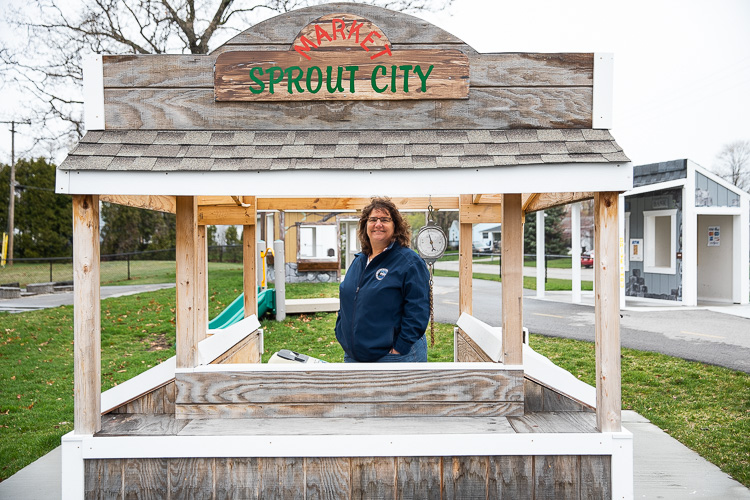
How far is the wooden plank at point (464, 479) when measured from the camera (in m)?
2.80

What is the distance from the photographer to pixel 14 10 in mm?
15266

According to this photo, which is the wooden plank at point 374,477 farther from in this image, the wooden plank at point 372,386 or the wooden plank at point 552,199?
the wooden plank at point 552,199

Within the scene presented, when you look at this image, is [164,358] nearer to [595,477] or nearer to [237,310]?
[237,310]

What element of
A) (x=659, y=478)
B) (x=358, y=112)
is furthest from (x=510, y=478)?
(x=358, y=112)

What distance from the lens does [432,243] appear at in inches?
251

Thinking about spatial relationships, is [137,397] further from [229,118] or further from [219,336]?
[229,118]

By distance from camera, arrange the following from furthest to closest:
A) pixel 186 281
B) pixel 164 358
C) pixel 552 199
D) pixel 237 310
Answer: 1. pixel 237 310
2. pixel 164 358
3. pixel 552 199
4. pixel 186 281

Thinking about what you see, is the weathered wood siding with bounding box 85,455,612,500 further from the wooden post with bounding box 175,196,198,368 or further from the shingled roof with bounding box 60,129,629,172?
the shingled roof with bounding box 60,129,629,172

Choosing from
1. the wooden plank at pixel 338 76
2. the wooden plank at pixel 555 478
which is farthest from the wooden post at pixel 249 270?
the wooden plank at pixel 555 478

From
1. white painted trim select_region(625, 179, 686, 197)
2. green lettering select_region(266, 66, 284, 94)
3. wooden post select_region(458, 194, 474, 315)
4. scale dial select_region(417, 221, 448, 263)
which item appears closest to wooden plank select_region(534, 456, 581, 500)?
green lettering select_region(266, 66, 284, 94)

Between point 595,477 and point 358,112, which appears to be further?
point 358,112

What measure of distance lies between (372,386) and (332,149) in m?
1.33

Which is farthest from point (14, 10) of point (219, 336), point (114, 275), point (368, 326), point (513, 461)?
point (513, 461)

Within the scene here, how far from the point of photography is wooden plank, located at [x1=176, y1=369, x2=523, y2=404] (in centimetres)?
320
